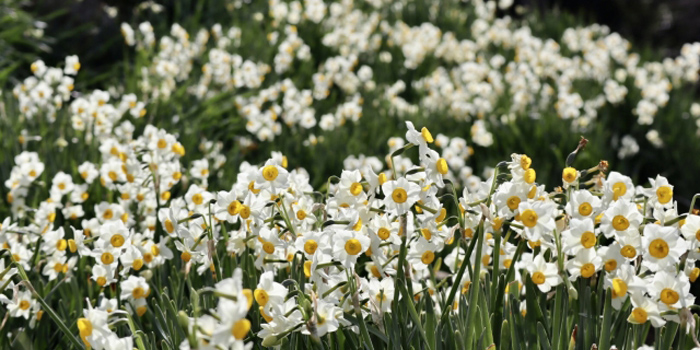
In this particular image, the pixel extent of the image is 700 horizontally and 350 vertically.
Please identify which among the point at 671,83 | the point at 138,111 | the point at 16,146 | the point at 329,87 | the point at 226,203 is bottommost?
the point at 226,203

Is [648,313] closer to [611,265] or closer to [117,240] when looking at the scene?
[611,265]

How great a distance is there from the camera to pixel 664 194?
1521mm

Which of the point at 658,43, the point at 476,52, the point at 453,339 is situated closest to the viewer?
the point at 453,339

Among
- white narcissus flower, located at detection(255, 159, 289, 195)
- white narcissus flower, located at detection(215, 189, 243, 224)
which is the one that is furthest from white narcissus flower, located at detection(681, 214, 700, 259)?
white narcissus flower, located at detection(215, 189, 243, 224)

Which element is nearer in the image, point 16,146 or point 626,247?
point 626,247

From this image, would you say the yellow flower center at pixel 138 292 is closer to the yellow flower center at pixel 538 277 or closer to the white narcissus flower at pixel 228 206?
the white narcissus flower at pixel 228 206

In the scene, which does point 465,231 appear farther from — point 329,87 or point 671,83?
point 671,83

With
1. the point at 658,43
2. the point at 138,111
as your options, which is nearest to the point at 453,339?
the point at 138,111

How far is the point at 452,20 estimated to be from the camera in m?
6.72

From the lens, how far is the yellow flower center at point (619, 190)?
1539 millimetres

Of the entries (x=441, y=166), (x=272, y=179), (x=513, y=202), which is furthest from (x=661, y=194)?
(x=272, y=179)

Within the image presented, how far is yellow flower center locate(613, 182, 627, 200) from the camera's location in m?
1.54

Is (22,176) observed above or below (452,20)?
below

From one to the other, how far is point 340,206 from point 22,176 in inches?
54.0
